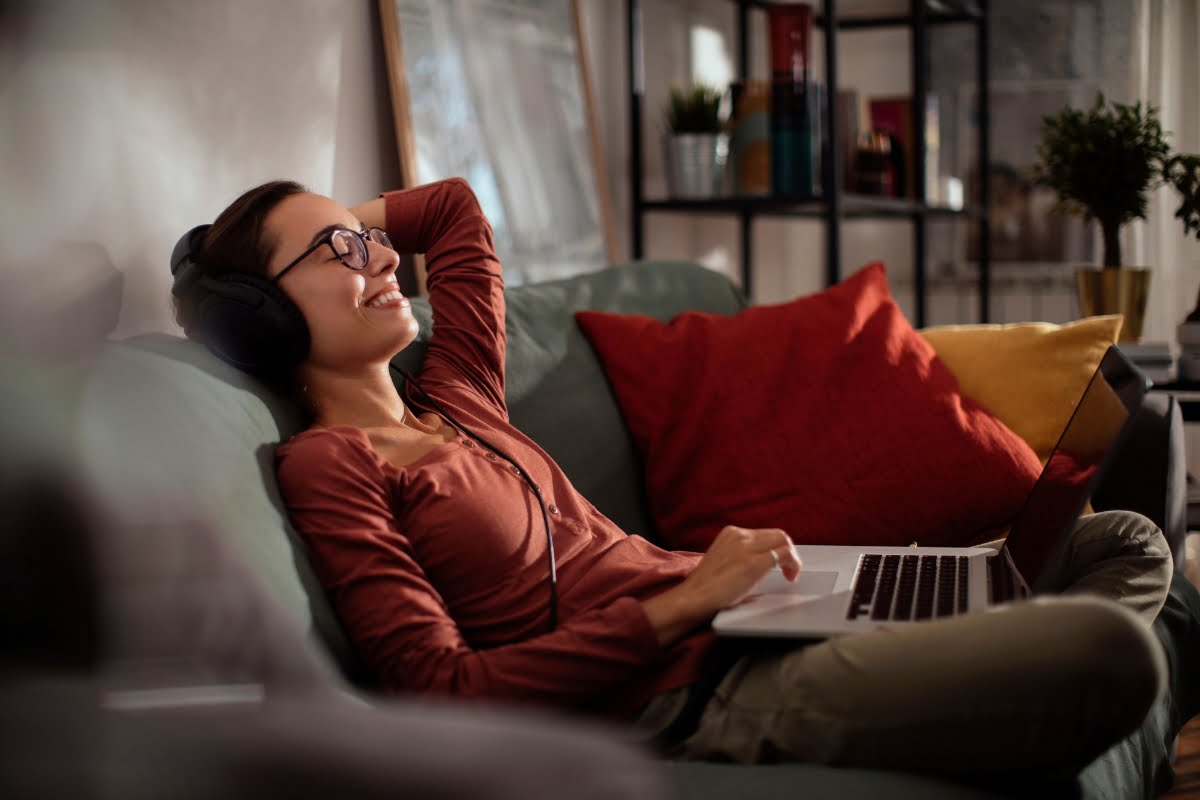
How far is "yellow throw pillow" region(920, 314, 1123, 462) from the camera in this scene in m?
1.98

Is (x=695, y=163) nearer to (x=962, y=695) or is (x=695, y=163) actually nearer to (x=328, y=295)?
(x=328, y=295)

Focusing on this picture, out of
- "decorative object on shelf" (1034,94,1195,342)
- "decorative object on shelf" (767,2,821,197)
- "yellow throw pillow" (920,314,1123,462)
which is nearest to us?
"yellow throw pillow" (920,314,1123,462)

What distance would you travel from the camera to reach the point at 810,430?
1920 mm

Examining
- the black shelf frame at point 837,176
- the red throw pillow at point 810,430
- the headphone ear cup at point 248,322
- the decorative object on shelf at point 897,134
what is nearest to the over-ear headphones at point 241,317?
the headphone ear cup at point 248,322

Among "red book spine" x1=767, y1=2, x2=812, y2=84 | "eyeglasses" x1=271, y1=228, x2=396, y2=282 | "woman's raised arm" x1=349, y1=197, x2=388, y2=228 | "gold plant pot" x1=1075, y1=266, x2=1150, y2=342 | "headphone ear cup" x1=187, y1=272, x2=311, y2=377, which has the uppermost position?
"red book spine" x1=767, y1=2, x2=812, y2=84

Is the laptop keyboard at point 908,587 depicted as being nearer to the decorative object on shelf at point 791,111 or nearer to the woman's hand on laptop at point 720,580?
the woman's hand on laptop at point 720,580

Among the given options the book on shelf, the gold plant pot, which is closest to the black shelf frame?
the book on shelf

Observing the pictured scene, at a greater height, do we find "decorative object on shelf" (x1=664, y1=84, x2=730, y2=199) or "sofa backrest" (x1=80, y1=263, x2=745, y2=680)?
"decorative object on shelf" (x1=664, y1=84, x2=730, y2=199)

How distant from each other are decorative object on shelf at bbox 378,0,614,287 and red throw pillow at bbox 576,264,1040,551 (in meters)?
0.46

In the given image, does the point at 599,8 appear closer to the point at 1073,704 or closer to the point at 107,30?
the point at 107,30

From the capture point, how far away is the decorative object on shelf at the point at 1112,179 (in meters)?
2.61

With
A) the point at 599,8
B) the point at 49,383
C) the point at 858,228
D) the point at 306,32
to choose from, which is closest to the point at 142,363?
the point at 49,383

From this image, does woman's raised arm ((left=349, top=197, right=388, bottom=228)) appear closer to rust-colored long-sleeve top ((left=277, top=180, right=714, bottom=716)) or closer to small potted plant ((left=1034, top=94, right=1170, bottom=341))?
rust-colored long-sleeve top ((left=277, top=180, right=714, bottom=716))

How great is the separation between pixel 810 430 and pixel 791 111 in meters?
1.05
